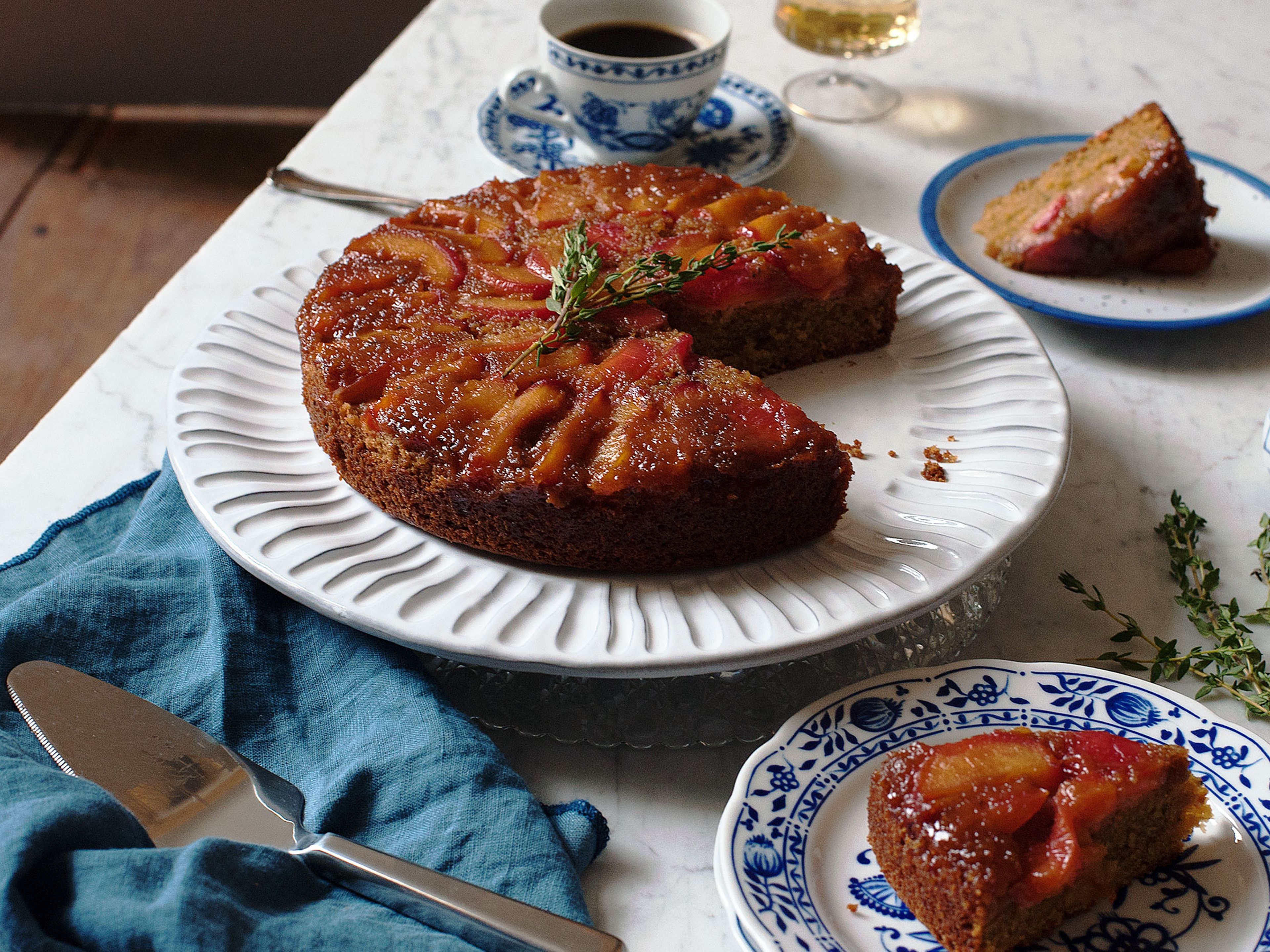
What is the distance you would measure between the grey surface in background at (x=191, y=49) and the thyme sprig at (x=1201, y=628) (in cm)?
430

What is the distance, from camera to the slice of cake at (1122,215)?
289cm

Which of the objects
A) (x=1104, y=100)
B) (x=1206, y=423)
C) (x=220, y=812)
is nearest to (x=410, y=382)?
(x=220, y=812)

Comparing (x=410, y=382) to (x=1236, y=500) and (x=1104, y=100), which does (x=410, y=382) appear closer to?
(x=1236, y=500)

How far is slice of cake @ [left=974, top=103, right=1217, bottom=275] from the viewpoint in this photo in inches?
114

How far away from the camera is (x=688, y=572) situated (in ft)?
6.76

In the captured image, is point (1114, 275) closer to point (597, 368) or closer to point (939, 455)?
point (939, 455)

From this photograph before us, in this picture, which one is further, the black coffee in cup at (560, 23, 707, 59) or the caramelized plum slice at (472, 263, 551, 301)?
the black coffee in cup at (560, 23, 707, 59)

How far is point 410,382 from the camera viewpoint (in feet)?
7.09

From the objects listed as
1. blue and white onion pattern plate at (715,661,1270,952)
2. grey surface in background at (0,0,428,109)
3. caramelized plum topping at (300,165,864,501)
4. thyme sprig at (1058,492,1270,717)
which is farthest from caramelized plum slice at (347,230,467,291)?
grey surface in background at (0,0,428,109)

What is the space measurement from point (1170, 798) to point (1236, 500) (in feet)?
3.56

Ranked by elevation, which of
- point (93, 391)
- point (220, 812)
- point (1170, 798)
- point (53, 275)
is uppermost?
point (1170, 798)

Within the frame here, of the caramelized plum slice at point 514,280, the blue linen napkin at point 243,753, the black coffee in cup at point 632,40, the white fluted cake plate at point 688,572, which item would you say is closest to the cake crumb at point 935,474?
the white fluted cake plate at point 688,572

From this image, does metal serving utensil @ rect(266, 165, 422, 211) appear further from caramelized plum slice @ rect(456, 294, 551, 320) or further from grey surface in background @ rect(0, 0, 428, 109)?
grey surface in background @ rect(0, 0, 428, 109)

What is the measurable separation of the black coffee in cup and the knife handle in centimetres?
243
